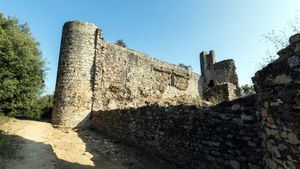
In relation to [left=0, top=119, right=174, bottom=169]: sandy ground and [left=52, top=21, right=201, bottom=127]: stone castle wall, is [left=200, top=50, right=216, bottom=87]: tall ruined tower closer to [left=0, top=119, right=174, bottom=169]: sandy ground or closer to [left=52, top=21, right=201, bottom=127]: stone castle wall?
[left=52, top=21, right=201, bottom=127]: stone castle wall

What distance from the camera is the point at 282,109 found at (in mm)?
3248

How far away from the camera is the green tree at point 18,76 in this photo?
12531mm

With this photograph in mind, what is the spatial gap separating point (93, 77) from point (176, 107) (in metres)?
8.75

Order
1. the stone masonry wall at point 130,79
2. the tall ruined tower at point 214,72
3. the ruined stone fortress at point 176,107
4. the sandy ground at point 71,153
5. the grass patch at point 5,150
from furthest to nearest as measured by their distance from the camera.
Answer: the tall ruined tower at point 214,72 < the stone masonry wall at point 130,79 < the sandy ground at point 71,153 < the grass patch at point 5,150 < the ruined stone fortress at point 176,107

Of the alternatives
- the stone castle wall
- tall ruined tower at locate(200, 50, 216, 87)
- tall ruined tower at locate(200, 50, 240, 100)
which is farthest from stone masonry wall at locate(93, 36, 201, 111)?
tall ruined tower at locate(200, 50, 216, 87)

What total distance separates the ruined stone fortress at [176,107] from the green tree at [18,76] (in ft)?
5.22

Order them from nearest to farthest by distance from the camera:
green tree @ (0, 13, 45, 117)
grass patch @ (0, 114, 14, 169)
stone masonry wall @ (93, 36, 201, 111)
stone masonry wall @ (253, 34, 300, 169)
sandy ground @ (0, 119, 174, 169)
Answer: stone masonry wall @ (253, 34, 300, 169), grass patch @ (0, 114, 14, 169), sandy ground @ (0, 119, 174, 169), green tree @ (0, 13, 45, 117), stone masonry wall @ (93, 36, 201, 111)

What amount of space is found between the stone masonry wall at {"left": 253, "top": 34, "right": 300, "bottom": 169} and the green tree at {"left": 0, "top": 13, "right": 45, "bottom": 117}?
12347 millimetres

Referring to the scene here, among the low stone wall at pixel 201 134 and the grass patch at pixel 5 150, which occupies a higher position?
the low stone wall at pixel 201 134

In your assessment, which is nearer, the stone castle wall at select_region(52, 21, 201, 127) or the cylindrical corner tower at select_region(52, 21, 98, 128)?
the cylindrical corner tower at select_region(52, 21, 98, 128)

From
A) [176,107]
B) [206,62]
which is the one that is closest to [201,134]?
[176,107]

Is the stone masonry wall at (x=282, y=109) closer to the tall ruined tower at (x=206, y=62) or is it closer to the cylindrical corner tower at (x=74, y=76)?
the cylindrical corner tower at (x=74, y=76)

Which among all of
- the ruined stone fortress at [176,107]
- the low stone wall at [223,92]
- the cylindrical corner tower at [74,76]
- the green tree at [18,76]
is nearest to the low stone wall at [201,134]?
the ruined stone fortress at [176,107]

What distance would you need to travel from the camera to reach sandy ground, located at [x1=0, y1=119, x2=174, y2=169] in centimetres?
701
